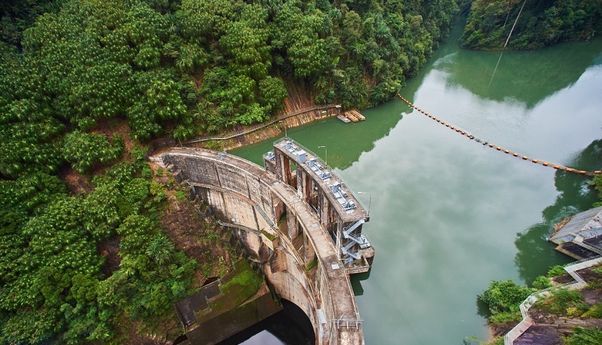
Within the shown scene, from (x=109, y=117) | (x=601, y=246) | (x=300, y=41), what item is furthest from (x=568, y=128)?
(x=109, y=117)

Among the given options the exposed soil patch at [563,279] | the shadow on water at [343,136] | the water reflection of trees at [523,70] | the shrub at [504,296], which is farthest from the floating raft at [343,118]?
the exposed soil patch at [563,279]

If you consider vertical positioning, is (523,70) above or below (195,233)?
above

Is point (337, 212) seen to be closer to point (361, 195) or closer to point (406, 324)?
point (406, 324)

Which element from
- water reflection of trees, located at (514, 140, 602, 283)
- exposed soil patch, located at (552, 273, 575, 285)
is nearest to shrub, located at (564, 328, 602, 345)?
exposed soil patch, located at (552, 273, 575, 285)

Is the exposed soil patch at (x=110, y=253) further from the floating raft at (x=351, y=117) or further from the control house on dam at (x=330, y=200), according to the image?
the floating raft at (x=351, y=117)

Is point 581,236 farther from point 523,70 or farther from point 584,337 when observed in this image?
point 523,70

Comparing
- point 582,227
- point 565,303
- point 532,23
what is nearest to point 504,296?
point 565,303

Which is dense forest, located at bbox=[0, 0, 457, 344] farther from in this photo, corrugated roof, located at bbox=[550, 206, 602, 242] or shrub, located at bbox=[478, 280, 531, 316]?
corrugated roof, located at bbox=[550, 206, 602, 242]

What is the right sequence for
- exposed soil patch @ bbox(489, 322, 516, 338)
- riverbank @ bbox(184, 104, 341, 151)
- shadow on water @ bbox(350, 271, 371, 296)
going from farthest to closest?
riverbank @ bbox(184, 104, 341, 151)
shadow on water @ bbox(350, 271, 371, 296)
exposed soil patch @ bbox(489, 322, 516, 338)
